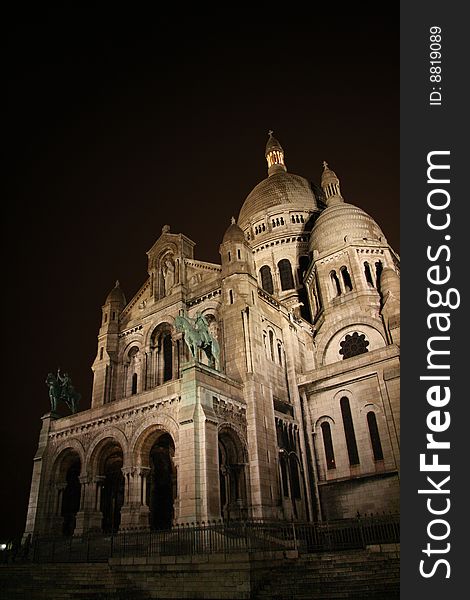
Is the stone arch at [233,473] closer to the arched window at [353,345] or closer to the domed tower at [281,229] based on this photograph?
the arched window at [353,345]

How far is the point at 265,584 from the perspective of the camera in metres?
14.4

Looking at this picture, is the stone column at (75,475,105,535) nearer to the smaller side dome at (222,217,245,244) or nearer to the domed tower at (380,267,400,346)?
the smaller side dome at (222,217,245,244)

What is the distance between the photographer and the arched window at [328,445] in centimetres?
2772

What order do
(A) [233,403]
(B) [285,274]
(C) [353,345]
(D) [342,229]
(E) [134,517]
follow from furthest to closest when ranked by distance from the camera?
(B) [285,274] → (D) [342,229] → (C) [353,345] → (A) [233,403] → (E) [134,517]

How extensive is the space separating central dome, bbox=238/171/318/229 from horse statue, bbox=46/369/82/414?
2939 centimetres

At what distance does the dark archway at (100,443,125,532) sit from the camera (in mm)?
27578

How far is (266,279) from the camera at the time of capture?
155 feet

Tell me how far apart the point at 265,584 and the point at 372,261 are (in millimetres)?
27009

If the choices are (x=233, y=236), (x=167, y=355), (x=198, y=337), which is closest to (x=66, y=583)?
(x=198, y=337)

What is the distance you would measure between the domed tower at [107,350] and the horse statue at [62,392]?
78.1 inches

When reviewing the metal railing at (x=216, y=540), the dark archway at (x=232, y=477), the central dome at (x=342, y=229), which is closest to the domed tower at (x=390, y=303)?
the central dome at (x=342, y=229)

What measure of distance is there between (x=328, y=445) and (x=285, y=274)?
2183 centimetres

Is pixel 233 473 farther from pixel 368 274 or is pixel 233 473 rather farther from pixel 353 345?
pixel 368 274

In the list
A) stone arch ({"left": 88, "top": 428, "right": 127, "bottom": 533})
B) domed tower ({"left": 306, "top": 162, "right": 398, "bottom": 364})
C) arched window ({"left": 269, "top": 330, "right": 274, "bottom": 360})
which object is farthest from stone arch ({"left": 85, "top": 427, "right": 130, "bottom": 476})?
domed tower ({"left": 306, "top": 162, "right": 398, "bottom": 364})
